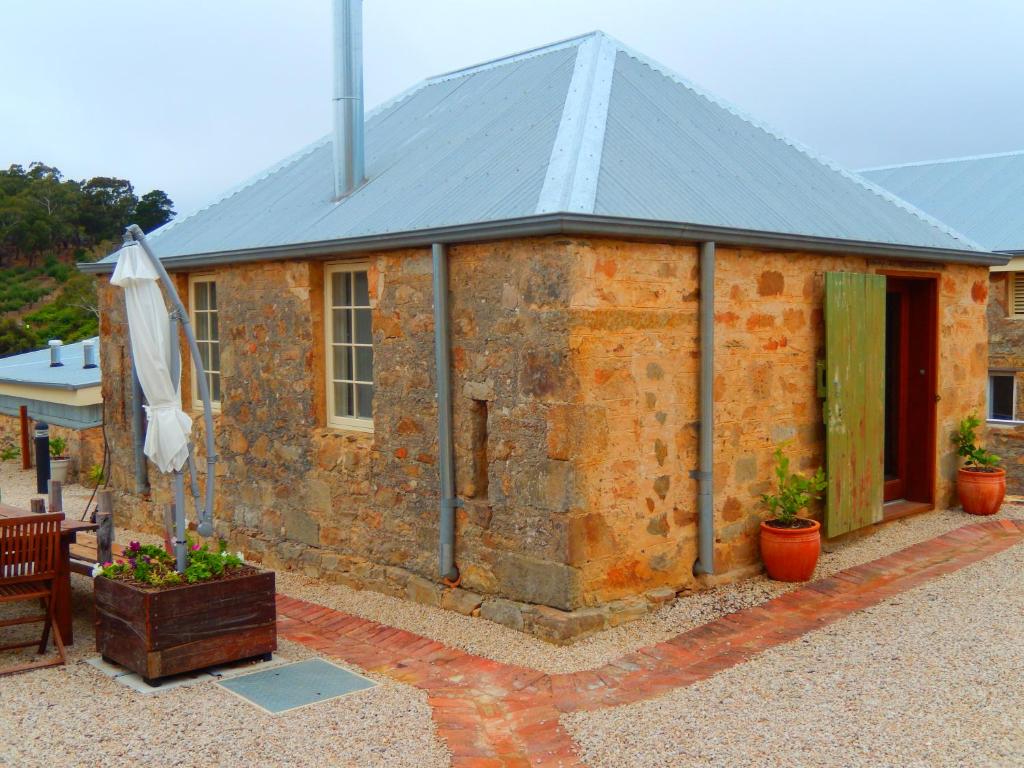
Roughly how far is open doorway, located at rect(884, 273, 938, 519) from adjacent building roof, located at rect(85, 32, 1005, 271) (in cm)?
60

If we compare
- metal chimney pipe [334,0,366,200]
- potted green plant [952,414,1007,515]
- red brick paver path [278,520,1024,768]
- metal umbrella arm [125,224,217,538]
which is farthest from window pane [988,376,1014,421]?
metal umbrella arm [125,224,217,538]

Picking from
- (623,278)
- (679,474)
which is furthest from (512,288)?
(679,474)

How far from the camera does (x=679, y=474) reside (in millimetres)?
6676

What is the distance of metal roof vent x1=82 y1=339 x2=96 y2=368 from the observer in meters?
16.5

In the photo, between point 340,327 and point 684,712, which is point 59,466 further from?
point 684,712

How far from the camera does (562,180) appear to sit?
20.6ft

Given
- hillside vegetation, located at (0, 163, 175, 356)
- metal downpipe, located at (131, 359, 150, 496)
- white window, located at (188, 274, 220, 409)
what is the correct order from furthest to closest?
1. hillside vegetation, located at (0, 163, 175, 356)
2. metal downpipe, located at (131, 359, 150, 496)
3. white window, located at (188, 274, 220, 409)

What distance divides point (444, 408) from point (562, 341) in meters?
1.11

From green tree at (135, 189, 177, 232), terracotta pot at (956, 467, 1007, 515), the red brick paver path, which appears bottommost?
the red brick paver path

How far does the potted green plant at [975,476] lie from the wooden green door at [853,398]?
1435mm

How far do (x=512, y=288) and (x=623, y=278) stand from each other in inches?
27.7

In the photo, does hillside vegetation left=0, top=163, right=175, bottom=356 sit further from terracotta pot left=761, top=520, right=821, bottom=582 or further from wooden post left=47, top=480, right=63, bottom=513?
terracotta pot left=761, top=520, right=821, bottom=582

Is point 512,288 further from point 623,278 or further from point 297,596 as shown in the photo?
point 297,596

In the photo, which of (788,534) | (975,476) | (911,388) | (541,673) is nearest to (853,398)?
(788,534)
